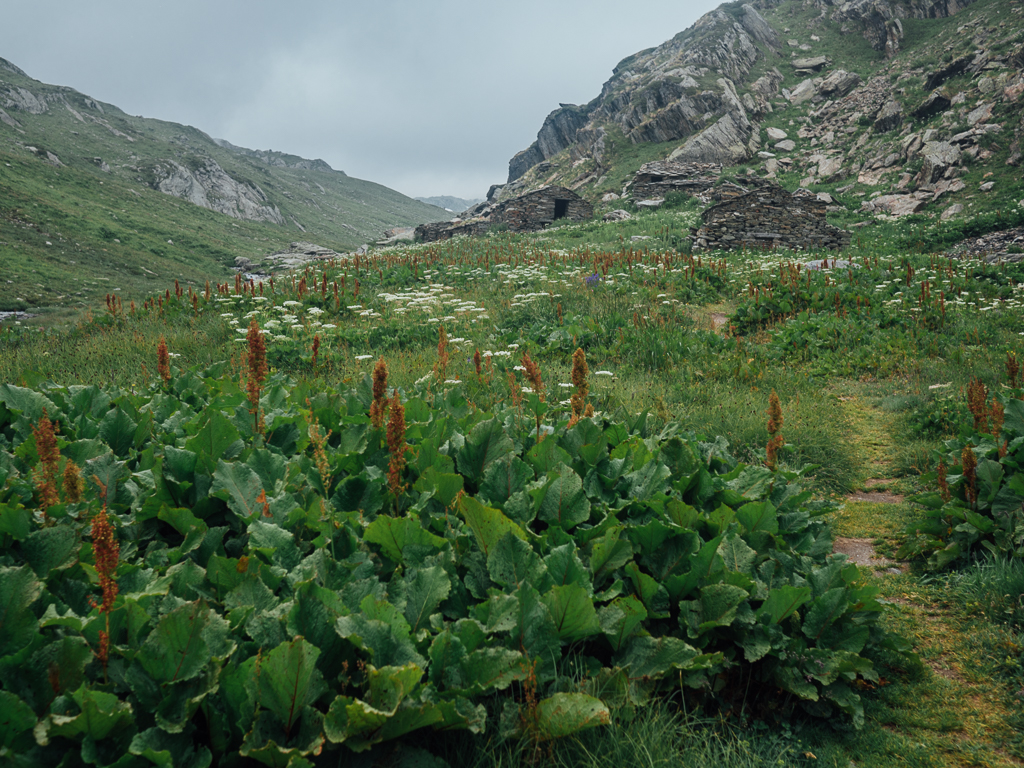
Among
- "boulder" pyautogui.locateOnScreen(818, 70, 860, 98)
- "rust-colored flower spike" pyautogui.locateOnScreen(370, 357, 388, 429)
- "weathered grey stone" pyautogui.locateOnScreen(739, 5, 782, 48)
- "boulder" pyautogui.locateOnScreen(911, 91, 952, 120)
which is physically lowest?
"rust-colored flower spike" pyautogui.locateOnScreen(370, 357, 388, 429)

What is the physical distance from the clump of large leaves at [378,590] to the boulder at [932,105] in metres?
39.2

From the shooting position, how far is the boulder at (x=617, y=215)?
1248 inches

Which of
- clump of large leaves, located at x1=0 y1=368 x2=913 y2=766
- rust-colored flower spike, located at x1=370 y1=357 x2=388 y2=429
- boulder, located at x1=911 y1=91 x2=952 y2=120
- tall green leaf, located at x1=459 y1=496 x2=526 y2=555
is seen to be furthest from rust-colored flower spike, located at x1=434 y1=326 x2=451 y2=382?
boulder, located at x1=911 y1=91 x2=952 y2=120

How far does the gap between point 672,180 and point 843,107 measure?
16.8 m

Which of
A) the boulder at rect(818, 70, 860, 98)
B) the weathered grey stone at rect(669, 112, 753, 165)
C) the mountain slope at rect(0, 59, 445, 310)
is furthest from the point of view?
the boulder at rect(818, 70, 860, 98)

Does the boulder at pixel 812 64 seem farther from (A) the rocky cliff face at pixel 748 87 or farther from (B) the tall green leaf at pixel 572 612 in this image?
(B) the tall green leaf at pixel 572 612

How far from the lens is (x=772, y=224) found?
20.0 m

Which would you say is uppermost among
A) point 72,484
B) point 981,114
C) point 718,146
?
point 718,146

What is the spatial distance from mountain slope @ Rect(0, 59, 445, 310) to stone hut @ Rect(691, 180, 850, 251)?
85.2ft

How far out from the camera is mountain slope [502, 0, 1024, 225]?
25406 mm

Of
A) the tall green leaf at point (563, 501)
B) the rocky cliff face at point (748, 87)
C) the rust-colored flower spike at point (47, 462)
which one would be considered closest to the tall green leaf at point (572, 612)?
the tall green leaf at point (563, 501)

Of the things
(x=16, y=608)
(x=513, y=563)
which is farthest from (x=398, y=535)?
(x=16, y=608)

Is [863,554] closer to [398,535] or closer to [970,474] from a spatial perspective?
[970,474]

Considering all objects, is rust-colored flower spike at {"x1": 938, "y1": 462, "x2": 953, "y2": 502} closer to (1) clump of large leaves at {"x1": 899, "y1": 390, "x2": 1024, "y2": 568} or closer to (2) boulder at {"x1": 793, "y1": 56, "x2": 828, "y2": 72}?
(1) clump of large leaves at {"x1": 899, "y1": 390, "x2": 1024, "y2": 568}
